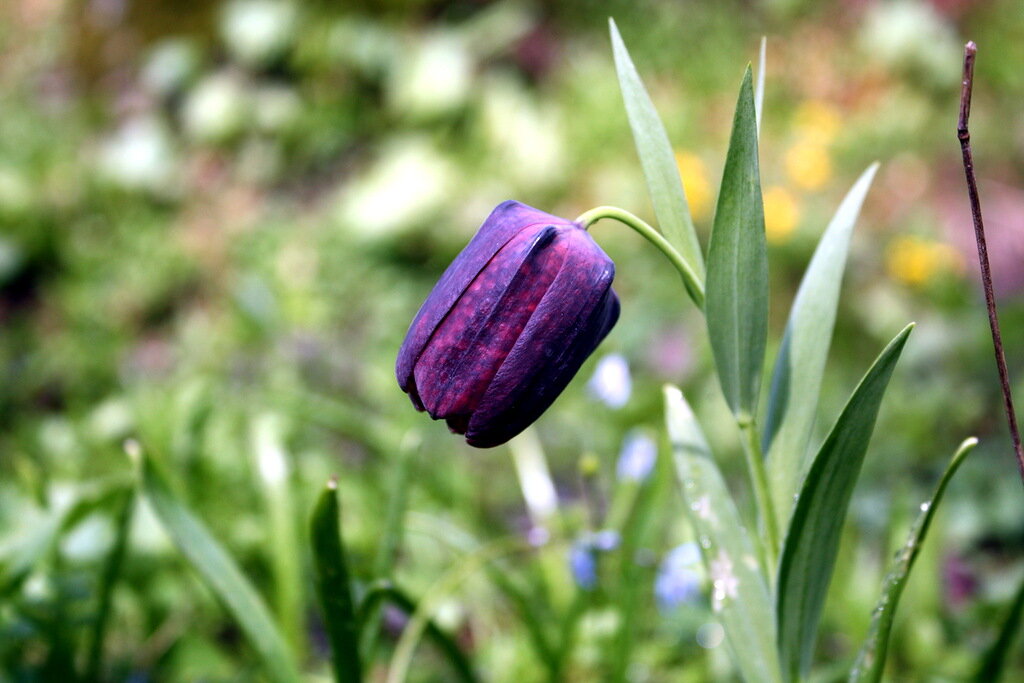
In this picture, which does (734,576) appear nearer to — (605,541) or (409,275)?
(605,541)

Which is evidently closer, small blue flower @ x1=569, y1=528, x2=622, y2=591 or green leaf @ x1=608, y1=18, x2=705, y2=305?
green leaf @ x1=608, y1=18, x2=705, y2=305

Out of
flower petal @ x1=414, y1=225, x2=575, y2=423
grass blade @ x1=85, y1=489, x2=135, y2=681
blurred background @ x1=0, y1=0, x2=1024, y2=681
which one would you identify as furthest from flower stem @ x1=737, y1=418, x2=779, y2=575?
grass blade @ x1=85, y1=489, x2=135, y2=681

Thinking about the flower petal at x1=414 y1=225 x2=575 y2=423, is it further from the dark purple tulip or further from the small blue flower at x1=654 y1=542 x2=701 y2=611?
the small blue flower at x1=654 y1=542 x2=701 y2=611

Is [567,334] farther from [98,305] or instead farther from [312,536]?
[98,305]

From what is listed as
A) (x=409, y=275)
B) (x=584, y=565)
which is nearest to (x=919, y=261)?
(x=409, y=275)

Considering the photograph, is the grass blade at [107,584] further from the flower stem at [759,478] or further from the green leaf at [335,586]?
the flower stem at [759,478]
